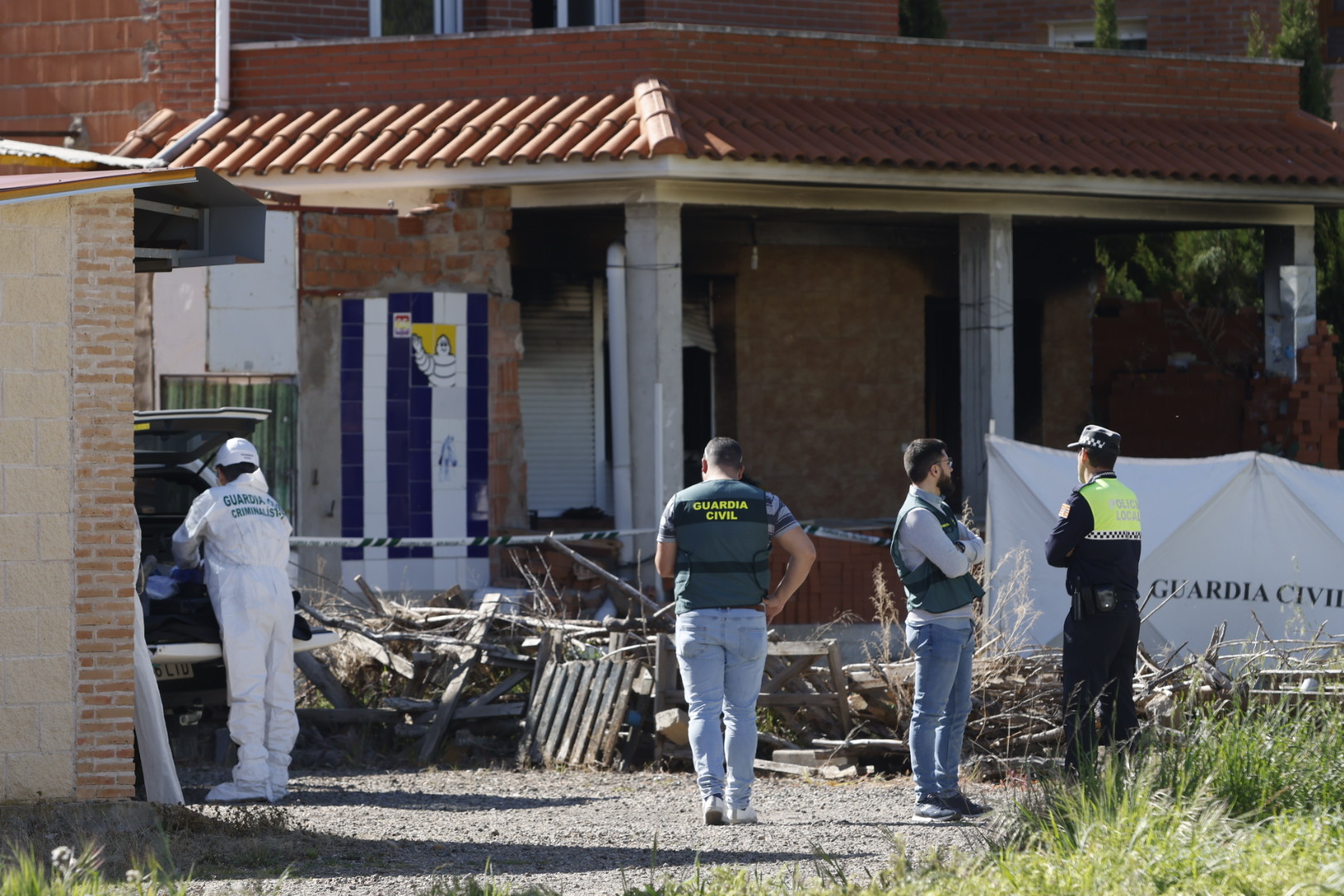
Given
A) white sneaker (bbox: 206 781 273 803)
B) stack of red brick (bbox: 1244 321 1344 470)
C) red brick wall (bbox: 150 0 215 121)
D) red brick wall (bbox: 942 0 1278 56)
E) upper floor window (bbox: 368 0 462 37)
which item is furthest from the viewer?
red brick wall (bbox: 942 0 1278 56)

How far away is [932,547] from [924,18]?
1150 cm

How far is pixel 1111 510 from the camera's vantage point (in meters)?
7.45

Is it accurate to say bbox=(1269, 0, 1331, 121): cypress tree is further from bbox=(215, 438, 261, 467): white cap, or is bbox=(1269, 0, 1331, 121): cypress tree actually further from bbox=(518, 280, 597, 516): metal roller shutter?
bbox=(215, 438, 261, 467): white cap

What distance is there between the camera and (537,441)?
1435 cm

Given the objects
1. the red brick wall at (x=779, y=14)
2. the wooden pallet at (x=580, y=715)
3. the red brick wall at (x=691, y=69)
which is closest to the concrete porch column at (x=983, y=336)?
the red brick wall at (x=691, y=69)

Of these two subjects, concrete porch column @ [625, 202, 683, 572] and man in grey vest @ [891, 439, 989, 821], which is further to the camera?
concrete porch column @ [625, 202, 683, 572]

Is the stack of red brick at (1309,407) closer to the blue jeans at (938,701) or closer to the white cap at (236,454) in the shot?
the blue jeans at (938,701)

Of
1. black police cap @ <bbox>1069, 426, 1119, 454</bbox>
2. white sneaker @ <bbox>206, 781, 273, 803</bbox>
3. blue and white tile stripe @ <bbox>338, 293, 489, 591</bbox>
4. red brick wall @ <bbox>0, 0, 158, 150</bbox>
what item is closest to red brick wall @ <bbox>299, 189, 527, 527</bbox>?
blue and white tile stripe @ <bbox>338, 293, 489, 591</bbox>

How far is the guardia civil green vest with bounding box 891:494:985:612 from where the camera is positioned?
7.33m

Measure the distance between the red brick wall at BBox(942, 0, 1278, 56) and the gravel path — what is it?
1345 centimetres

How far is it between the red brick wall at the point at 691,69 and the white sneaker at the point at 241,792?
6.31 metres

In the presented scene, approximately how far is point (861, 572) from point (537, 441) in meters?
3.52

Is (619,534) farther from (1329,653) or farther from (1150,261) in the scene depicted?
(1150,261)

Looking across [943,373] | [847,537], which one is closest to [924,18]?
[943,373]
